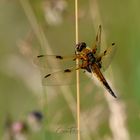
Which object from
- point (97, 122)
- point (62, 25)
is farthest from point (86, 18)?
point (97, 122)

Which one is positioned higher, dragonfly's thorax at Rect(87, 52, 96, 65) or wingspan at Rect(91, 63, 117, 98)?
dragonfly's thorax at Rect(87, 52, 96, 65)

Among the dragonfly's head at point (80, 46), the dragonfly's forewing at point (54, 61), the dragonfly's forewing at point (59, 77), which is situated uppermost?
the dragonfly's head at point (80, 46)

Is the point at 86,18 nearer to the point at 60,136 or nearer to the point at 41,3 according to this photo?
the point at 41,3

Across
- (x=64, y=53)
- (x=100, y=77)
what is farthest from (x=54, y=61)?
(x=100, y=77)

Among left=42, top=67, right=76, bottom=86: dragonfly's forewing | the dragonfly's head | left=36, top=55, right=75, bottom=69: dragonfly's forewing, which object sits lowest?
left=42, top=67, right=76, bottom=86: dragonfly's forewing
